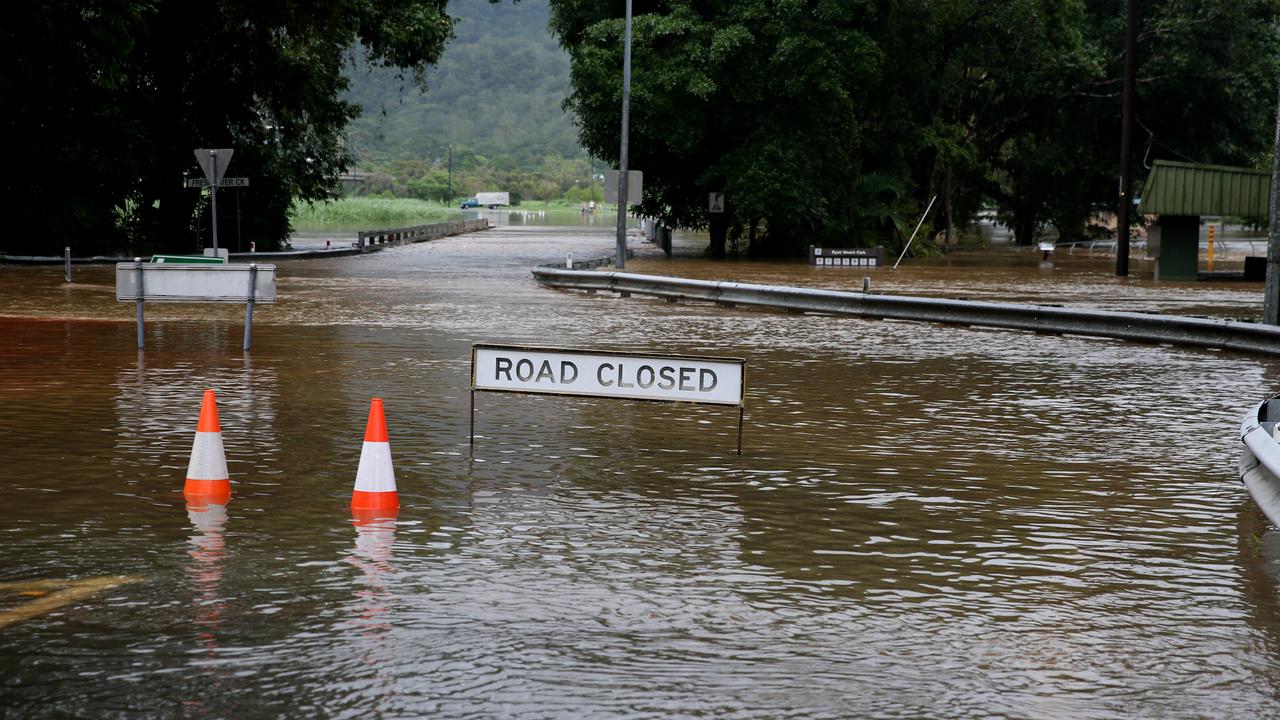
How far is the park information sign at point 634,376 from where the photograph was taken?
1097cm

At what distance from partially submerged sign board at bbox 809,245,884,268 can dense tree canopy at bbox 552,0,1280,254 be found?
2400 millimetres

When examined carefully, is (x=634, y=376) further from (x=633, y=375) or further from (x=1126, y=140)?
(x=1126, y=140)

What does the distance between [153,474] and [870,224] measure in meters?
47.1

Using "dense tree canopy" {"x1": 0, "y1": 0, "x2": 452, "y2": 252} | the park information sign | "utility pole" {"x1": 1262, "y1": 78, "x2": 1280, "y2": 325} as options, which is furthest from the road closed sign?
"dense tree canopy" {"x1": 0, "y1": 0, "x2": 452, "y2": 252}

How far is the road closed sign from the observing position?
36.0 ft

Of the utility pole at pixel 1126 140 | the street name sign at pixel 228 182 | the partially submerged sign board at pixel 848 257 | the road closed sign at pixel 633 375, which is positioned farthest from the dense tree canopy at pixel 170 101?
the road closed sign at pixel 633 375

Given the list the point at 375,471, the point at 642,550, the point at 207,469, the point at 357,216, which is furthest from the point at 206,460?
the point at 357,216

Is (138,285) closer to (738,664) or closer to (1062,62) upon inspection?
(738,664)

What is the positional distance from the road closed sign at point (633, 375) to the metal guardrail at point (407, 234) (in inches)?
1810

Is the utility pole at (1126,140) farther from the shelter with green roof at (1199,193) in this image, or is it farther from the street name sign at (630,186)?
the street name sign at (630,186)

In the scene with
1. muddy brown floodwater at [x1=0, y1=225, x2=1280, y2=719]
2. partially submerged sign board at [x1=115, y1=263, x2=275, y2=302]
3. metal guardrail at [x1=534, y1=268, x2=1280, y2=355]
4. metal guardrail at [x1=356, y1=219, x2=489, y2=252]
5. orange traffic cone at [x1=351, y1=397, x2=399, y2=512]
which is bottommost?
muddy brown floodwater at [x1=0, y1=225, x2=1280, y2=719]

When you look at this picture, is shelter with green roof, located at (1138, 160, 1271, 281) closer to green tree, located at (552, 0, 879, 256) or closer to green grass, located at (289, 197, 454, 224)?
green tree, located at (552, 0, 879, 256)

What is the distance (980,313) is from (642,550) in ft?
56.8

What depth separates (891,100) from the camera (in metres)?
55.8
